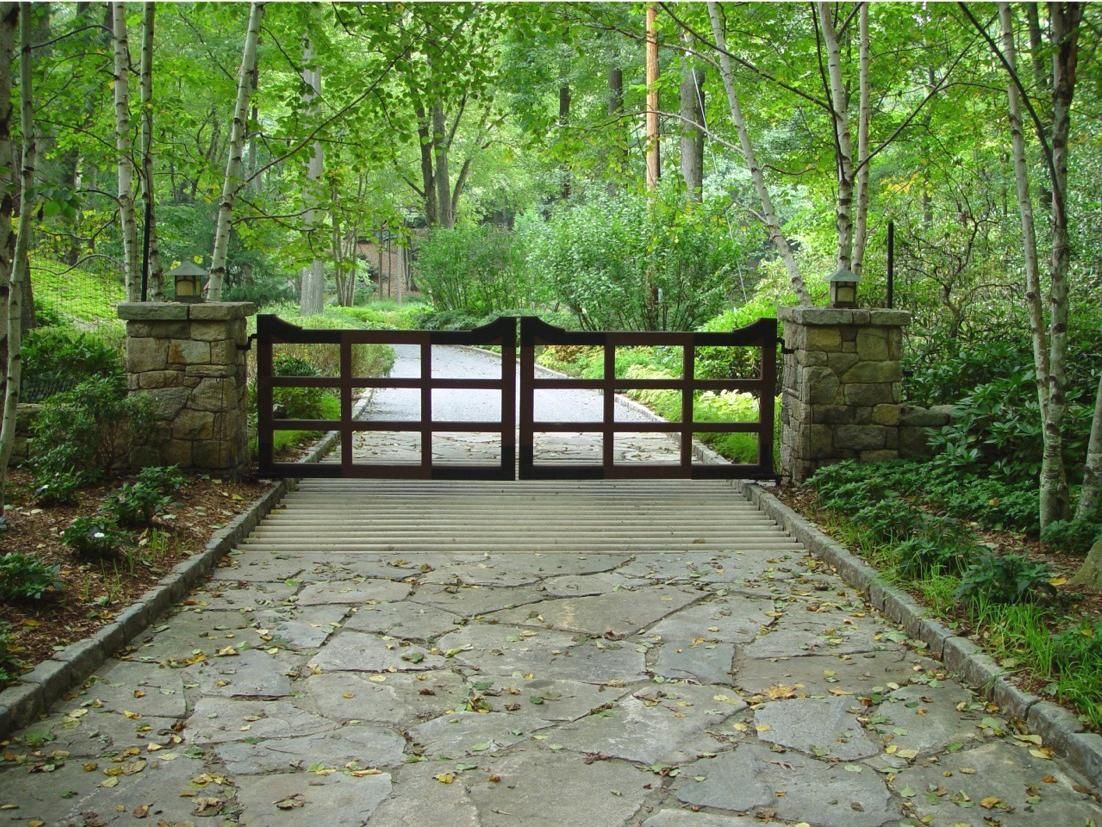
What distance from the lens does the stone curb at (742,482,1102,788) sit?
12.7ft

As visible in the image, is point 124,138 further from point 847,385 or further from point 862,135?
point 862,135

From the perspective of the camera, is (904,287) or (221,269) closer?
(221,269)

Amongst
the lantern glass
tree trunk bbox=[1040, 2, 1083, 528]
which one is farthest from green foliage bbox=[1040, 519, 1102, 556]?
the lantern glass

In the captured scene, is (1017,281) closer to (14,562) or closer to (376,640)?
(376,640)

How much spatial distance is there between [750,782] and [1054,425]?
3.79 metres

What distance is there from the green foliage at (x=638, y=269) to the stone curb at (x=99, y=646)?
1008 centimetres

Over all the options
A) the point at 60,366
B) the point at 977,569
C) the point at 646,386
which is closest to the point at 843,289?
the point at 646,386

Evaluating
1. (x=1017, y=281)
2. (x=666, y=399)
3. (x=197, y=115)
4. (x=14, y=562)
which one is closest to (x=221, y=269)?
(x=14, y=562)

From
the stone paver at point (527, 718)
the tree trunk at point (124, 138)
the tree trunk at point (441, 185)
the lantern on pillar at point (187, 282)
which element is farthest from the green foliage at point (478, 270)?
the stone paver at point (527, 718)

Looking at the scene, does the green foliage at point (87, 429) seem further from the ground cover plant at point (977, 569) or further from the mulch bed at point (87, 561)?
the ground cover plant at point (977, 569)

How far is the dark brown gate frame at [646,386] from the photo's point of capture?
8.76 metres

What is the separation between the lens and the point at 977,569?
5.46 m

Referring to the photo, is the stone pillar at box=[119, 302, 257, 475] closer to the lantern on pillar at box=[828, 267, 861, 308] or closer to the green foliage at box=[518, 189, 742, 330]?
the lantern on pillar at box=[828, 267, 861, 308]

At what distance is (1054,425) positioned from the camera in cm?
646
